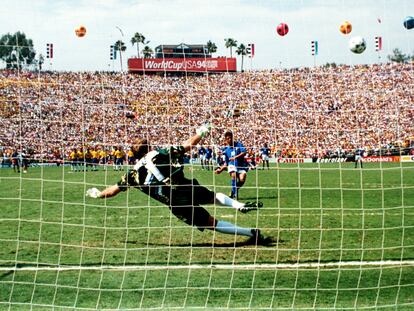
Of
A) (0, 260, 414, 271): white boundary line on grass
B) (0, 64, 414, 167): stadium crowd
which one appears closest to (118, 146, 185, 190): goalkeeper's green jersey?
(0, 64, 414, 167): stadium crowd

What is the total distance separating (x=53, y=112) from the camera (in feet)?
35.5

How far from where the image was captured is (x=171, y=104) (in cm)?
1077

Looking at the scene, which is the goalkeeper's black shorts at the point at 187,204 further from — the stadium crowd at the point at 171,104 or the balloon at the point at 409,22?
the balloon at the point at 409,22

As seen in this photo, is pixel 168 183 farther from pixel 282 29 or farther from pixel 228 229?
pixel 282 29

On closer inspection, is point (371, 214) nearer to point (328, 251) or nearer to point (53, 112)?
point (328, 251)

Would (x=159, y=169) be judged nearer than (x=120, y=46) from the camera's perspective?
No

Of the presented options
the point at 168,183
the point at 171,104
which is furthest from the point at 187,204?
the point at 171,104

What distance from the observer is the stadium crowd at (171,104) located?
9500mm

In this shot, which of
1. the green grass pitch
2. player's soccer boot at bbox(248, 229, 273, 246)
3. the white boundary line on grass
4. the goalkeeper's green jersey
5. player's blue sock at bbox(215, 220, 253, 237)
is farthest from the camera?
player's soccer boot at bbox(248, 229, 273, 246)

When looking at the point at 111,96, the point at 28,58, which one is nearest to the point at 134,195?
the point at 111,96

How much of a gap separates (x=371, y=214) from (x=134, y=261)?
7048 millimetres

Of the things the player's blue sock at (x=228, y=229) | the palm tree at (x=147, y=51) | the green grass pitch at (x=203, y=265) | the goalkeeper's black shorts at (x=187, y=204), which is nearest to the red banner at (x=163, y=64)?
the palm tree at (x=147, y=51)

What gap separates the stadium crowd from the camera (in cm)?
950

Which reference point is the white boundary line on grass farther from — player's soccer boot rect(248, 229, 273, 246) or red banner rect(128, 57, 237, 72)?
red banner rect(128, 57, 237, 72)
